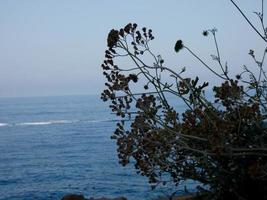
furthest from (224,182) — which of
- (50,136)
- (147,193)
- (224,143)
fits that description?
(50,136)

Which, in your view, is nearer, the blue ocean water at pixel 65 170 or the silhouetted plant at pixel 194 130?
the silhouetted plant at pixel 194 130

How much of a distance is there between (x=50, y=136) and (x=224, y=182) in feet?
312

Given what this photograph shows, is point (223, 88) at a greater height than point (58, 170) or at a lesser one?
greater

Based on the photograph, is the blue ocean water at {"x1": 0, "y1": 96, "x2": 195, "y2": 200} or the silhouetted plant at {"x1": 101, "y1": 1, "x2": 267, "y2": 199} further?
the blue ocean water at {"x1": 0, "y1": 96, "x2": 195, "y2": 200}

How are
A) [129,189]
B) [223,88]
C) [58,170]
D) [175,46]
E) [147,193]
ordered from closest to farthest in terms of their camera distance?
[175,46]
[223,88]
[147,193]
[129,189]
[58,170]

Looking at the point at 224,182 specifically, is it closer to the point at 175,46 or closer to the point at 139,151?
the point at 139,151

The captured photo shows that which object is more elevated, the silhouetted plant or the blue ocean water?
the silhouetted plant

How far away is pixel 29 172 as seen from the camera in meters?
54.6

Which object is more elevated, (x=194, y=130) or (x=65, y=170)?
(x=194, y=130)

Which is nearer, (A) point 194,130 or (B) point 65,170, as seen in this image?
(A) point 194,130

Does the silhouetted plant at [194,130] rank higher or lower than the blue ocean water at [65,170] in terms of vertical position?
higher

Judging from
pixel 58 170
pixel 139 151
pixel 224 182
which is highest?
pixel 139 151

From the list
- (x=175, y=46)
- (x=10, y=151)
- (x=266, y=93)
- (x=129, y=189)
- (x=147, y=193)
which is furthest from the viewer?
(x=10, y=151)

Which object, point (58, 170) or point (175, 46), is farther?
point (58, 170)
